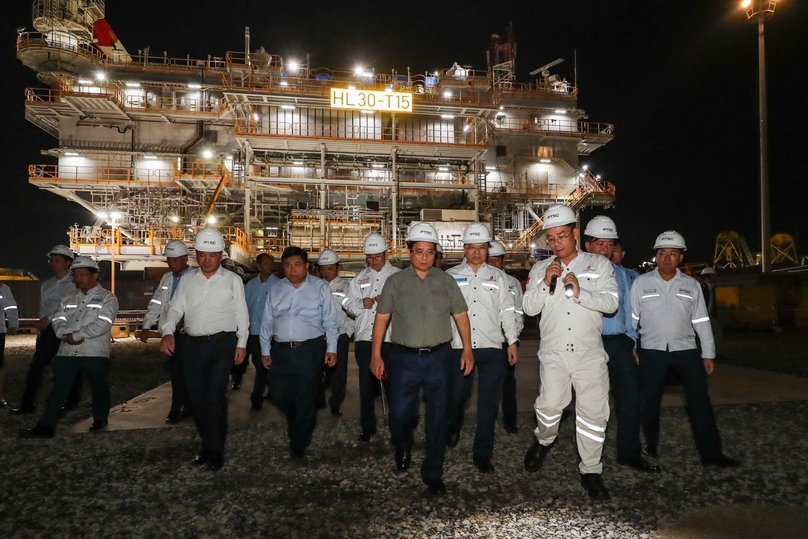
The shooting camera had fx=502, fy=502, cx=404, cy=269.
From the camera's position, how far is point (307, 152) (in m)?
30.8

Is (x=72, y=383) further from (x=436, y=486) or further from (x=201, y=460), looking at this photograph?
(x=436, y=486)

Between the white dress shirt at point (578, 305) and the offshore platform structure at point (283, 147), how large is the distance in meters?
24.4

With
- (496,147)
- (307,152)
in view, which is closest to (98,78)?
(307,152)

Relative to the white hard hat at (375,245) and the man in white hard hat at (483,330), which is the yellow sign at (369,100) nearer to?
the white hard hat at (375,245)

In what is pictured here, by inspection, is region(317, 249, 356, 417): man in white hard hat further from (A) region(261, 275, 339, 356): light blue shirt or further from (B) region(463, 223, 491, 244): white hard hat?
(B) region(463, 223, 491, 244): white hard hat

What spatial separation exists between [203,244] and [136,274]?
39.9 m

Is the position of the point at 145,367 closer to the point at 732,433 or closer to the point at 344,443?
the point at 344,443

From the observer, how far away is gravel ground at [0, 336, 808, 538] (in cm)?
328

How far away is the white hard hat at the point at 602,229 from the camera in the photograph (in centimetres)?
493

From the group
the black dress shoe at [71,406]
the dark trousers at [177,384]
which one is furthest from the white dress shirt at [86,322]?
the black dress shoe at [71,406]

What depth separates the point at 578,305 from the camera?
3.94m

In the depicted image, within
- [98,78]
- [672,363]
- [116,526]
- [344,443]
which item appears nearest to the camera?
[116,526]

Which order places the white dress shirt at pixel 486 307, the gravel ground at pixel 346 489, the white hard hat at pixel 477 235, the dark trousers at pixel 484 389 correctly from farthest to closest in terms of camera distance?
the white hard hat at pixel 477 235
the white dress shirt at pixel 486 307
the dark trousers at pixel 484 389
the gravel ground at pixel 346 489

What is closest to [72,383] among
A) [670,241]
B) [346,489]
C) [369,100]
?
[346,489]
